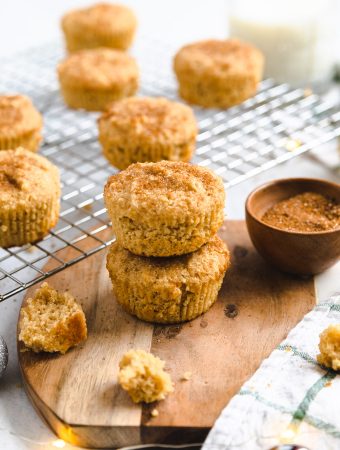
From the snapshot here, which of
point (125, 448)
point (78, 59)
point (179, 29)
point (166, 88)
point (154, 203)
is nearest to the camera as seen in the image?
point (125, 448)

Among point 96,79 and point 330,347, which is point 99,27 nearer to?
point 96,79

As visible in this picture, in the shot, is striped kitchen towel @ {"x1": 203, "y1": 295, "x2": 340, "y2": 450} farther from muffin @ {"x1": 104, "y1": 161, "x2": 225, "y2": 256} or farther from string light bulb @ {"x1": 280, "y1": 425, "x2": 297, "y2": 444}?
muffin @ {"x1": 104, "y1": 161, "x2": 225, "y2": 256}

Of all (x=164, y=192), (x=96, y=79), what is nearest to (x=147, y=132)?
(x=96, y=79)

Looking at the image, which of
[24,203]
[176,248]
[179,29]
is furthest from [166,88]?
[176,248]

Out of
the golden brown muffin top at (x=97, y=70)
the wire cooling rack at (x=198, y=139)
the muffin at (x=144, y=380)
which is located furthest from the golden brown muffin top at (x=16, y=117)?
the muffin at (x=144, y=380)

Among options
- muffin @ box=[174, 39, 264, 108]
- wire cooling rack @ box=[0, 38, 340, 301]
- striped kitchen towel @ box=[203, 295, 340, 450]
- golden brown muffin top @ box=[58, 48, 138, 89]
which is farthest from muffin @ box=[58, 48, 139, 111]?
striped kitchen towel @ box=[203, 295, 340, 450]

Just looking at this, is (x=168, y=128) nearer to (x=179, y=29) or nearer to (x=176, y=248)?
(x=176, y=248)

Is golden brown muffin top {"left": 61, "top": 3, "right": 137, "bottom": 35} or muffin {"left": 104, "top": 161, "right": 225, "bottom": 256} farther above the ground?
muffin {"left": 104, "top": 161, "right": 225, "bottom": 256}
